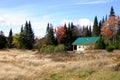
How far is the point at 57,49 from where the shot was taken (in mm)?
62406

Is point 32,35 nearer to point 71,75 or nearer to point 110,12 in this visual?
point 110,12

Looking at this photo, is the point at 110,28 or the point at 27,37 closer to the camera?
the point at 110,28

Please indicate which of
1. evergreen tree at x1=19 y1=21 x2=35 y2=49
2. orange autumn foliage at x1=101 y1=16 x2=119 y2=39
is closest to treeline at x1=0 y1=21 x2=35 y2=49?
evergreen tree at x1=19 y1=21 x2=35 y2=49

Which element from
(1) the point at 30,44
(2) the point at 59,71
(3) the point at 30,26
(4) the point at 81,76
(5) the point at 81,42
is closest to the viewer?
(4) the point at 81,76

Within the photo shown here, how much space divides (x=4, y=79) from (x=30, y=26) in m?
91.3

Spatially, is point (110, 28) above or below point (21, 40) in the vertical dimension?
above

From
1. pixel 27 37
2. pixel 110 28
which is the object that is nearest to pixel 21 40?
pixel 27 37

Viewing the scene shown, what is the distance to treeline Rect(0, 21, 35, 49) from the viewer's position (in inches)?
3847

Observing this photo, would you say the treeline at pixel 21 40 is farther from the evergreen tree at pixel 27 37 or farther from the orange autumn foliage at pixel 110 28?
the orange autumn foliage at pixel 110 28

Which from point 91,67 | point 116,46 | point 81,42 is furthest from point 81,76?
point 81,42

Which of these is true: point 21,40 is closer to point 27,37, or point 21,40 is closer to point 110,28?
point 27,37

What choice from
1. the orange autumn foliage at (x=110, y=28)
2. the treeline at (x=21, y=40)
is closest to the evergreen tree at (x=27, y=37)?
the treeline at (x=21, y=40)

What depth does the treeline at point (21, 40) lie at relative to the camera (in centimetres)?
9771

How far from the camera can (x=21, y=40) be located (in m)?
99.1
